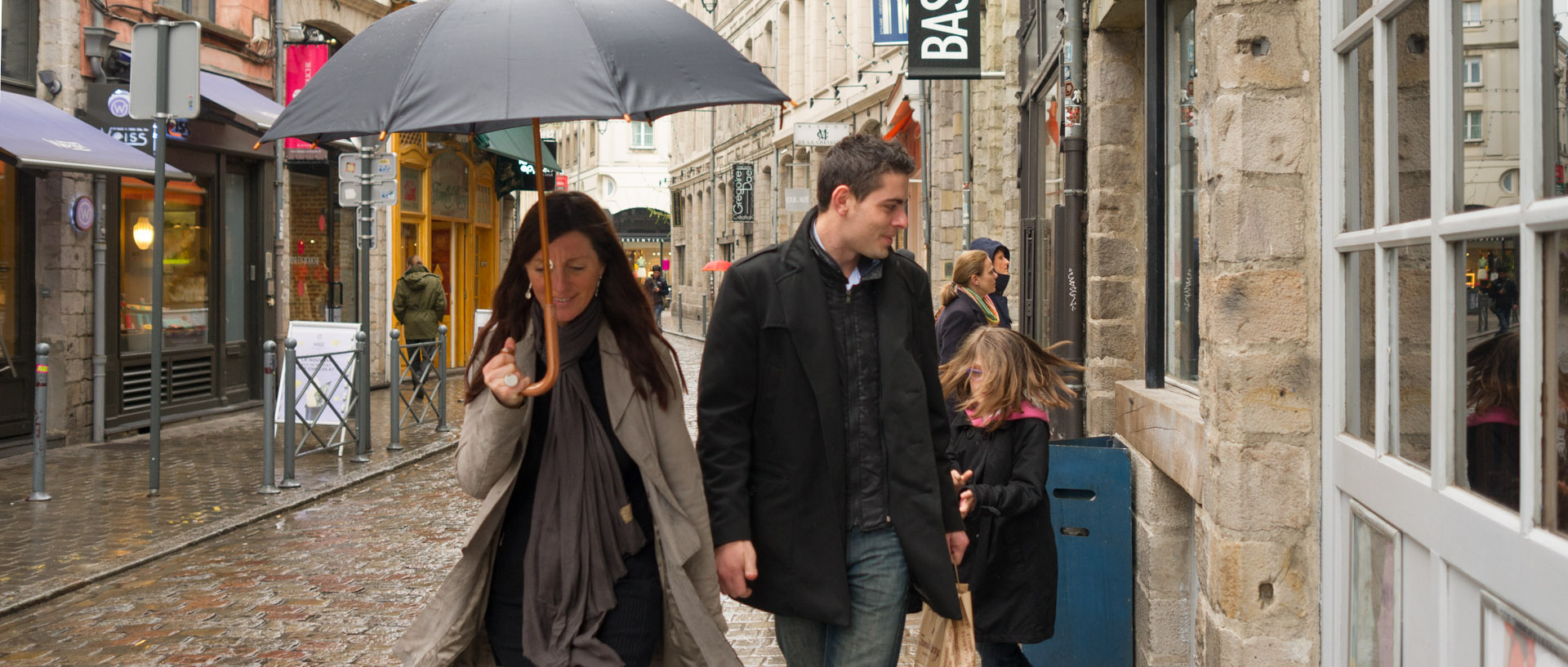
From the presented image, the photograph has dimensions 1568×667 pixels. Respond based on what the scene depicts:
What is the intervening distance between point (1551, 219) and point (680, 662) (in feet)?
6.14

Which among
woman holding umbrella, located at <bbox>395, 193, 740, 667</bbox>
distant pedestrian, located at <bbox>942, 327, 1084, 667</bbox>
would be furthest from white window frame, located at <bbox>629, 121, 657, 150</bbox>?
woman holding umbrella, located at <bbox>395, 193, 740, 667</bbox>

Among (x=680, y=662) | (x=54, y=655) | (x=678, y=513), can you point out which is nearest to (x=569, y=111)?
(x=678, y=513)

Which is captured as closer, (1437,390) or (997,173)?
(1437,390)

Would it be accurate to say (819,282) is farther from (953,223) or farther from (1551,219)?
(953,223)

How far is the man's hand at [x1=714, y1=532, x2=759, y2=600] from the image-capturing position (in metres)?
3.09

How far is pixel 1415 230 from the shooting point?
9.01 feet

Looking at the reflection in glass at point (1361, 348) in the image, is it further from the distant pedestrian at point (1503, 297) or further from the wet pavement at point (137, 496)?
the wet pavement at point (137, 496)

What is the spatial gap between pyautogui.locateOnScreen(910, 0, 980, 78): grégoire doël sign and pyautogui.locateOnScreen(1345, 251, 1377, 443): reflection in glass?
340 inches

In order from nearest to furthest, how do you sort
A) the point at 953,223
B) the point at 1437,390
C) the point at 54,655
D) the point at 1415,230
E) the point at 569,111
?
the point at 1437,390, the point at 1415,230, the point at 569,111, the point at 54,655, the point at 953,223

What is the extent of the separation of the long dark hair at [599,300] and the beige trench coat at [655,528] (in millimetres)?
36

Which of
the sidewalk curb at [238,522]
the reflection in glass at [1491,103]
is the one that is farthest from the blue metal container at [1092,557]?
the sidewalk curb at [238,522]

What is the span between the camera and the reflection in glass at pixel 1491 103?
223 centimetres

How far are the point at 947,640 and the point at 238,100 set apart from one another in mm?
12830

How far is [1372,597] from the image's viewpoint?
3111mm
